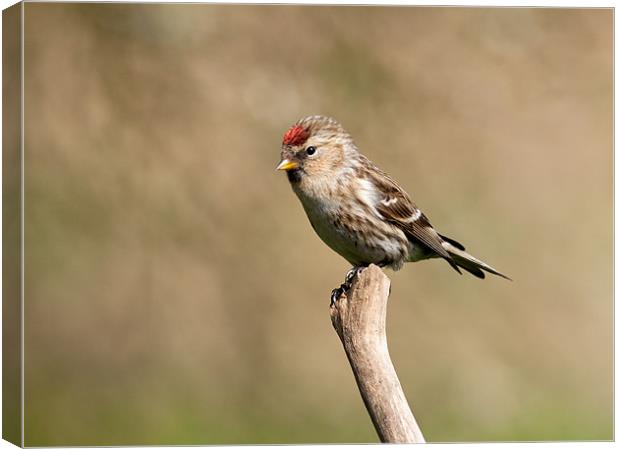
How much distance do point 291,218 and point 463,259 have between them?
1.45 metres

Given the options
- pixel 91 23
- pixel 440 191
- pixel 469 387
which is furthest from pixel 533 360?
pixel 91 23

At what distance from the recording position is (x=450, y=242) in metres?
5.34

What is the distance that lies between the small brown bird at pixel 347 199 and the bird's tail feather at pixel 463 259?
162 mm

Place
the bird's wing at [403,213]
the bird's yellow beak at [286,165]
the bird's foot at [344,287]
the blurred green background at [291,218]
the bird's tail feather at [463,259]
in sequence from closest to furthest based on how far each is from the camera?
the bird's foot at [344,287] < the bird's yellow beak at [286,165] < the bird's wing at [403,213] < the bird's tail feather at [463,259] < the blurred green background at [291,218]

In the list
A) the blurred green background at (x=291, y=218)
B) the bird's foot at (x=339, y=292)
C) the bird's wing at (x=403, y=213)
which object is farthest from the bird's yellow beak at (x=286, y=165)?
the blurred green background at (x=291, y=218)

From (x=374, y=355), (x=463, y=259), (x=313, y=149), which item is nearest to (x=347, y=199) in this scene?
(x=313, y=149)

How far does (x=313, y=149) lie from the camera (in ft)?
15.8

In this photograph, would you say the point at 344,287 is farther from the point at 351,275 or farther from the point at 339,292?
the point at 351,275

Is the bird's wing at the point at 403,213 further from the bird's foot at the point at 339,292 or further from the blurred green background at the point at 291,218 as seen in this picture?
the blurred green background at the point at 291,218

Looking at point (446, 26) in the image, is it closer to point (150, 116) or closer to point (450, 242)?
point (450, 242)

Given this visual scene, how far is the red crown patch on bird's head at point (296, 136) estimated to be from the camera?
4719 mm

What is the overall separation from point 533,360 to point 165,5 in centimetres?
276

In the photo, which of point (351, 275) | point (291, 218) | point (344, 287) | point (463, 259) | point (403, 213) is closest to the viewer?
point (344, 287)

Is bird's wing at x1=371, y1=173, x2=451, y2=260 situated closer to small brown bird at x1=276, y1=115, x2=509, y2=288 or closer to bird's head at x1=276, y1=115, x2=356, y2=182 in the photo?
small brown bird at x1=276, y1=115, x2=509, y2=288
